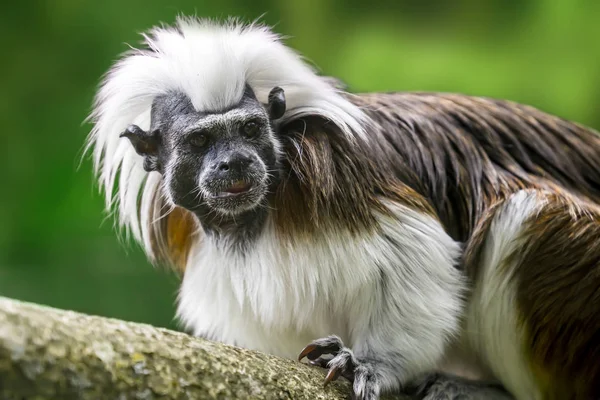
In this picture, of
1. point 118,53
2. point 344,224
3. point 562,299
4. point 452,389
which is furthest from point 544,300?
point 118,53

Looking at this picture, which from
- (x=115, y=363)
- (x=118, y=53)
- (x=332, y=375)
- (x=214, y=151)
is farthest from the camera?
(x=118, y=53)

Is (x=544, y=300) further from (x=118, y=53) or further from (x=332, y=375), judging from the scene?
(x=118, y=53)

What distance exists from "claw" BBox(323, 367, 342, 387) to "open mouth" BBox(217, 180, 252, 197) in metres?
0.65

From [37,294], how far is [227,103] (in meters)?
2.50

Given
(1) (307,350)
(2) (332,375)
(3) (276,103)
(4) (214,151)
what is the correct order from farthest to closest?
(3) (276,103) → (4) (214,151) → (1) (307,350) → (2) (332,375)

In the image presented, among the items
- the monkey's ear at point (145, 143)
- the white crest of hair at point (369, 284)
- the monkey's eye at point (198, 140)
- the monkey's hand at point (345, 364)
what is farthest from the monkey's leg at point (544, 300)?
the monkey's ear at point (145, 143)

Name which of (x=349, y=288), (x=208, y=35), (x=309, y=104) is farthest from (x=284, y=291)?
(x=208, y=35)

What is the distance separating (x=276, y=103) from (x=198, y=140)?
0.31m

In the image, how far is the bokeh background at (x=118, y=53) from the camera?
465 cm

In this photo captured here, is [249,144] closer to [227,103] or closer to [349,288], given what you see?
[227,103]

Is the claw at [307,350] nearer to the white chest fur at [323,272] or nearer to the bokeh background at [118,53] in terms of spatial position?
the white chest fur at [323,272]

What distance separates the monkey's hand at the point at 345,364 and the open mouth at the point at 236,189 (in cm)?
55

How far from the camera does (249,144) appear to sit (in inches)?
105

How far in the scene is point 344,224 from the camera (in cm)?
270
